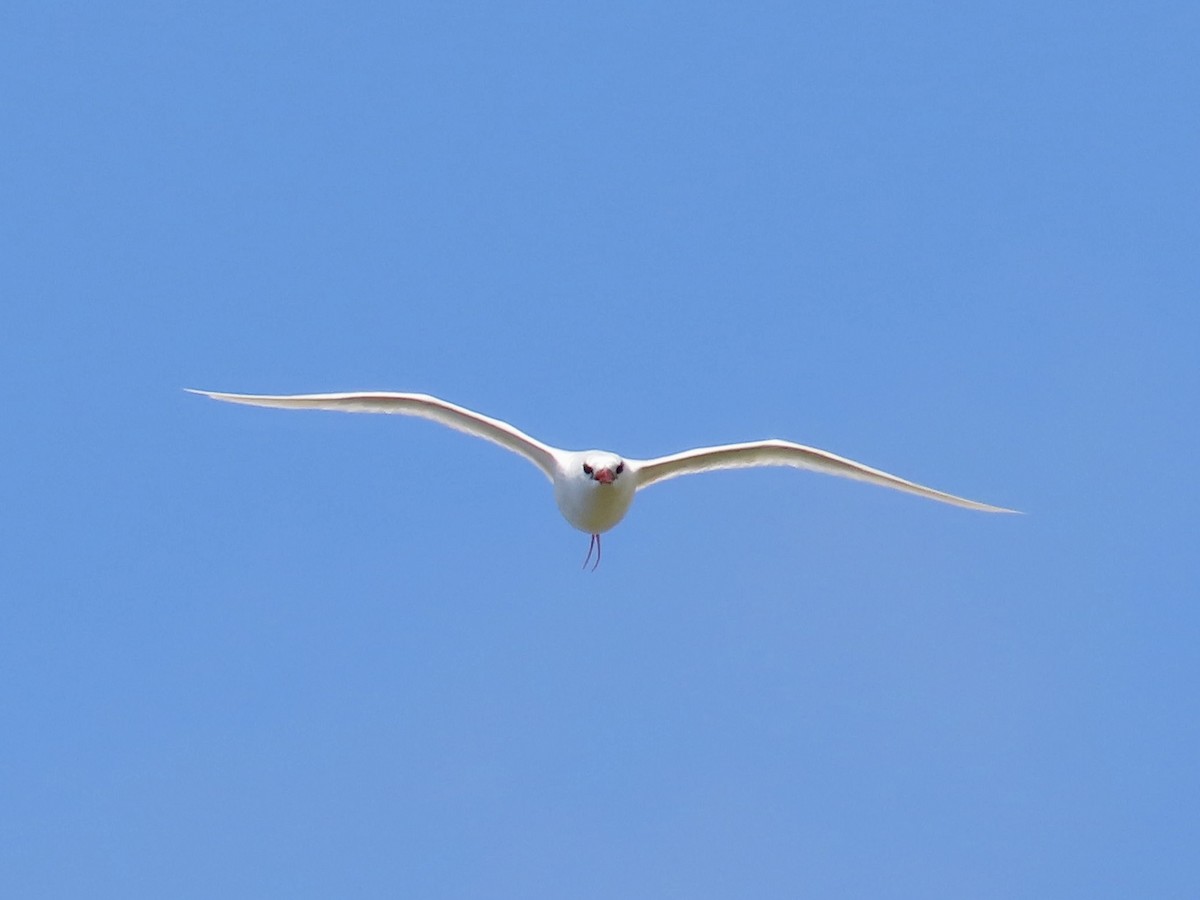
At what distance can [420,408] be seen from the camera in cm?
2755

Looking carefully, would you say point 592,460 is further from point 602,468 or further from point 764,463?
point 764,463

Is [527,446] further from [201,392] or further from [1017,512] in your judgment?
[1017,512]

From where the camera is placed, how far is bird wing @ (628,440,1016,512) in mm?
27406

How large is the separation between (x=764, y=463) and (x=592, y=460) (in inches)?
131

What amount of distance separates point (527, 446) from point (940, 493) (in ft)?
20.0

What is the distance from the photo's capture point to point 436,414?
2759 cm

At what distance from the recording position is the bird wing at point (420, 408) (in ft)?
89.5

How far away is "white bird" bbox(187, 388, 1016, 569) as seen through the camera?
85.7ft

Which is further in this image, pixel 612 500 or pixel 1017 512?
pixel 1017 512

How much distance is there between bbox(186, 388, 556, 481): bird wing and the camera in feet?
89.5

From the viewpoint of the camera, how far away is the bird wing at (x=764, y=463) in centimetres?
2741

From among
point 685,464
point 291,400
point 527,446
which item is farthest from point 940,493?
point 291,400

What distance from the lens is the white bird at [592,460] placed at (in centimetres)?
2612

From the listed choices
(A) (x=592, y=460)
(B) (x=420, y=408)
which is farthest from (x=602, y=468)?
(B) (x=420, y=408)
